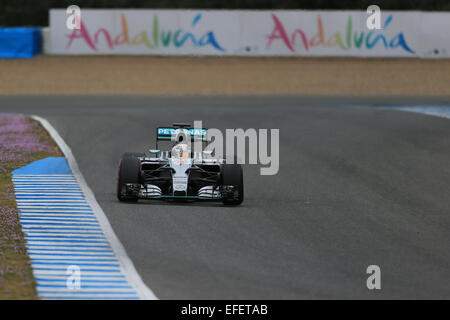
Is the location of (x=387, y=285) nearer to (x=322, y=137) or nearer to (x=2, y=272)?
(x=2, y=272)

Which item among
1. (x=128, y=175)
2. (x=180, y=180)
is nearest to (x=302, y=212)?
(x=180, y=180)

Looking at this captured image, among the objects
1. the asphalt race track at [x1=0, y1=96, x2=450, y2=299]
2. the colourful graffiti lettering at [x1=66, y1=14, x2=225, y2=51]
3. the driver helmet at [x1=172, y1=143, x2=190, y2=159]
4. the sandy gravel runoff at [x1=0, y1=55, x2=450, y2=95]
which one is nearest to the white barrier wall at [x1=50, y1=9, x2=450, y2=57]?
the colourful graffiti lettering at [x1=66, y1=14, x2=225, y2=51]

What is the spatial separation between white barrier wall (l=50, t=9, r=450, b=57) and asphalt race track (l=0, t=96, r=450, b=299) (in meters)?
15.5

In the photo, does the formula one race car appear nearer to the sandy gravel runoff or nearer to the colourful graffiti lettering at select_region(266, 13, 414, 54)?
A: the sandy gravel runoff

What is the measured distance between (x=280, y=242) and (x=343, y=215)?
2.84m

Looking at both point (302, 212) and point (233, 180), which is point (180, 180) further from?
point (302, 212)

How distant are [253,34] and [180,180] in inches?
1208

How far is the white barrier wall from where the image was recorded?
1815 inches

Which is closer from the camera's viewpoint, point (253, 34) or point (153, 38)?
point (153, 38)

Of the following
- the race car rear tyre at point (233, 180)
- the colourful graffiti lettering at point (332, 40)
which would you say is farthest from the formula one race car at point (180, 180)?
the colourful graffiti lettering at point (332, 40)

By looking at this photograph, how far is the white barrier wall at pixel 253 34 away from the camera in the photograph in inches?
1815

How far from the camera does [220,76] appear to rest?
44125 millimetres

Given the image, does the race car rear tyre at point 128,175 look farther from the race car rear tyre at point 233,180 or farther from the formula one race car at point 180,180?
the race car rear tyre at point 233,180

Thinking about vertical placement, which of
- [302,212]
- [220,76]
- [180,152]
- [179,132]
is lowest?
[302,212]
